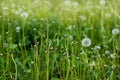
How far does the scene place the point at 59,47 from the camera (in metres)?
3.22

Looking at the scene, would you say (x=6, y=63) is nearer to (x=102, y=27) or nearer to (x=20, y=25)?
(x=20, y=25)

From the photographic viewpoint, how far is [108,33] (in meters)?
3.77

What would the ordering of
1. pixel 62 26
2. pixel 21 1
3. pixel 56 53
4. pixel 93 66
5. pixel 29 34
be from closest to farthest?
pixel 93 66 → pixel 56 53 → pixel 29 34 → pixel 62 26 → pixel 21 1

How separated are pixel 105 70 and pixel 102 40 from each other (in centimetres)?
89

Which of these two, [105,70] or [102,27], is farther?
[102,27]

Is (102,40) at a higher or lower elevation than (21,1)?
lower

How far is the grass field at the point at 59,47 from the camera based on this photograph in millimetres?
2668

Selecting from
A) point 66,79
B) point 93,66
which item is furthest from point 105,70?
point 66,79

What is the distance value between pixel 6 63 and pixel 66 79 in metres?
0.54

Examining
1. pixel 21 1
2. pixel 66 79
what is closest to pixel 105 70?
pixel 66 79

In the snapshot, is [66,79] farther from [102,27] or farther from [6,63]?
[102,27]

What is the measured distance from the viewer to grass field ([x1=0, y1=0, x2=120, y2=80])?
2.67 meters

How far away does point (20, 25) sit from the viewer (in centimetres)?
376

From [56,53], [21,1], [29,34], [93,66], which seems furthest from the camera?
[21,1]
